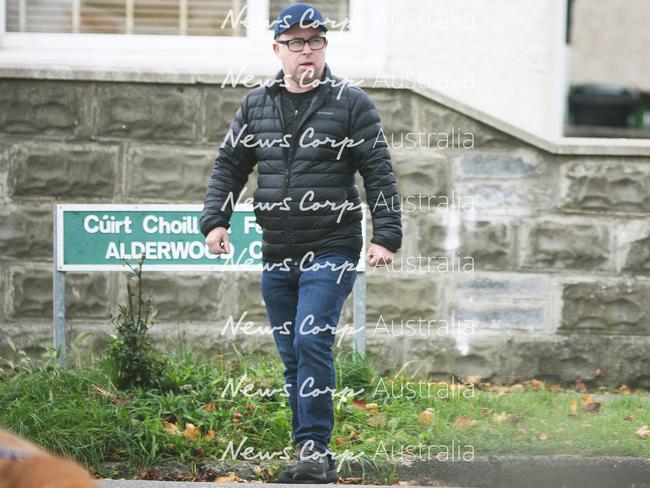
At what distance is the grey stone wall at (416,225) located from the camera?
308 inches

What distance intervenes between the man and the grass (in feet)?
2.34

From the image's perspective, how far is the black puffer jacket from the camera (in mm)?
5348

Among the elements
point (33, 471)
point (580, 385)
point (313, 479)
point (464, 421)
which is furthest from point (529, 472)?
point (33, 471)

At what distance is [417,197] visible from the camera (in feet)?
25.8

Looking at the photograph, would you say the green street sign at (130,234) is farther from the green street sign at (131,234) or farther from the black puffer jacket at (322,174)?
the black puffer jacket at (322,174)

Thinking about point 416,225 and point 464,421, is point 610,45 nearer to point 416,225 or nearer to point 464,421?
point 416,225

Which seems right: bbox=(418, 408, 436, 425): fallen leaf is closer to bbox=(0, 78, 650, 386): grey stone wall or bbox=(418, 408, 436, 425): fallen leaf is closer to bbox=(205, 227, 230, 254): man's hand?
bbox=(0, 78, 650, 386): grey stone wall

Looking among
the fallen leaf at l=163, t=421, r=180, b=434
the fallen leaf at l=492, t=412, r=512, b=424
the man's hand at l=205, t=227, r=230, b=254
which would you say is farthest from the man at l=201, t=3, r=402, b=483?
the fallen leaf at l=492, t=412, r=512, b=424

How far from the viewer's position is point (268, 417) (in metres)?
6.24

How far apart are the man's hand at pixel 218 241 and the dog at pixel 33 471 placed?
3109 mm

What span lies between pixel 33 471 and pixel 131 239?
189 inches

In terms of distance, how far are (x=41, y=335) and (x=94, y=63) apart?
192 centimetres

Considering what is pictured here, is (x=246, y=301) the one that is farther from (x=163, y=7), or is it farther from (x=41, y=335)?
(x=163, y=7)

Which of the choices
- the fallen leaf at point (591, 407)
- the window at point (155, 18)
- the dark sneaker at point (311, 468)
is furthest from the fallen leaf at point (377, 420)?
the window at point (155, 18)
